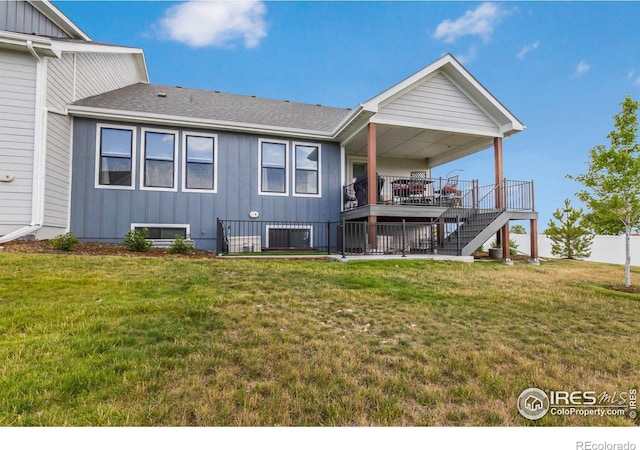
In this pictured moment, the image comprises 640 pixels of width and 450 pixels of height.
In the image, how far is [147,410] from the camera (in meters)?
1.82

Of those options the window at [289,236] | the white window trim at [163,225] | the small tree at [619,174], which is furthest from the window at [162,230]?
the small tree at [619,174]

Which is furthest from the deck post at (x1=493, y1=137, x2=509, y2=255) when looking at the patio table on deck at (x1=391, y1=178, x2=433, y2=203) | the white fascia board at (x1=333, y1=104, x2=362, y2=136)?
the white fascia board at (x1=333, y1=104, x2=362, y2=136)

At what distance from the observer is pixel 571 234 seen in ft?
48.3

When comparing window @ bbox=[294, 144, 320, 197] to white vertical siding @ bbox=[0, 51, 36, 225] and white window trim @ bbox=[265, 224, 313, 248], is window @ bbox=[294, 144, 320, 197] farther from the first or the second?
white vertical siding @ bbox=[0, 51, 36, 225]

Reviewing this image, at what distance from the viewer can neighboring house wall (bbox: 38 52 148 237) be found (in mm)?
7938

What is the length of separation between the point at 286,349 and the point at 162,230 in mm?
8236

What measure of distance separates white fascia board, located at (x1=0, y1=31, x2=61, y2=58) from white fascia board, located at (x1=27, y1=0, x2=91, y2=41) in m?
2.81

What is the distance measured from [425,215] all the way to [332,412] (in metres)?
8.82

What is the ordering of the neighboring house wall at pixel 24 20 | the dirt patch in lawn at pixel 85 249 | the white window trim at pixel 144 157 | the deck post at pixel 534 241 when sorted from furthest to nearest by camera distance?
1. the deck post at pixel 534 241
2. the white window trim at pixel 144 157
3. the neighboring house wall at pixel 24 20
4. the dirt patch in lawn at pixel 85 249

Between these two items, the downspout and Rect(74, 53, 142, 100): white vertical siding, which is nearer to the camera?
the downspout

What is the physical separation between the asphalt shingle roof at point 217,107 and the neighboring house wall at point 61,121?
42 centimetres

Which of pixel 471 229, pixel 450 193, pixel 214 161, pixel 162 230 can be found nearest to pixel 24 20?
pixel 214 161

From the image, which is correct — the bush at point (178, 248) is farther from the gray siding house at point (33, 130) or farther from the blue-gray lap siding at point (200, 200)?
the gray siding house at point (33, 130)

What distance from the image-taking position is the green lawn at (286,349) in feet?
6.21
